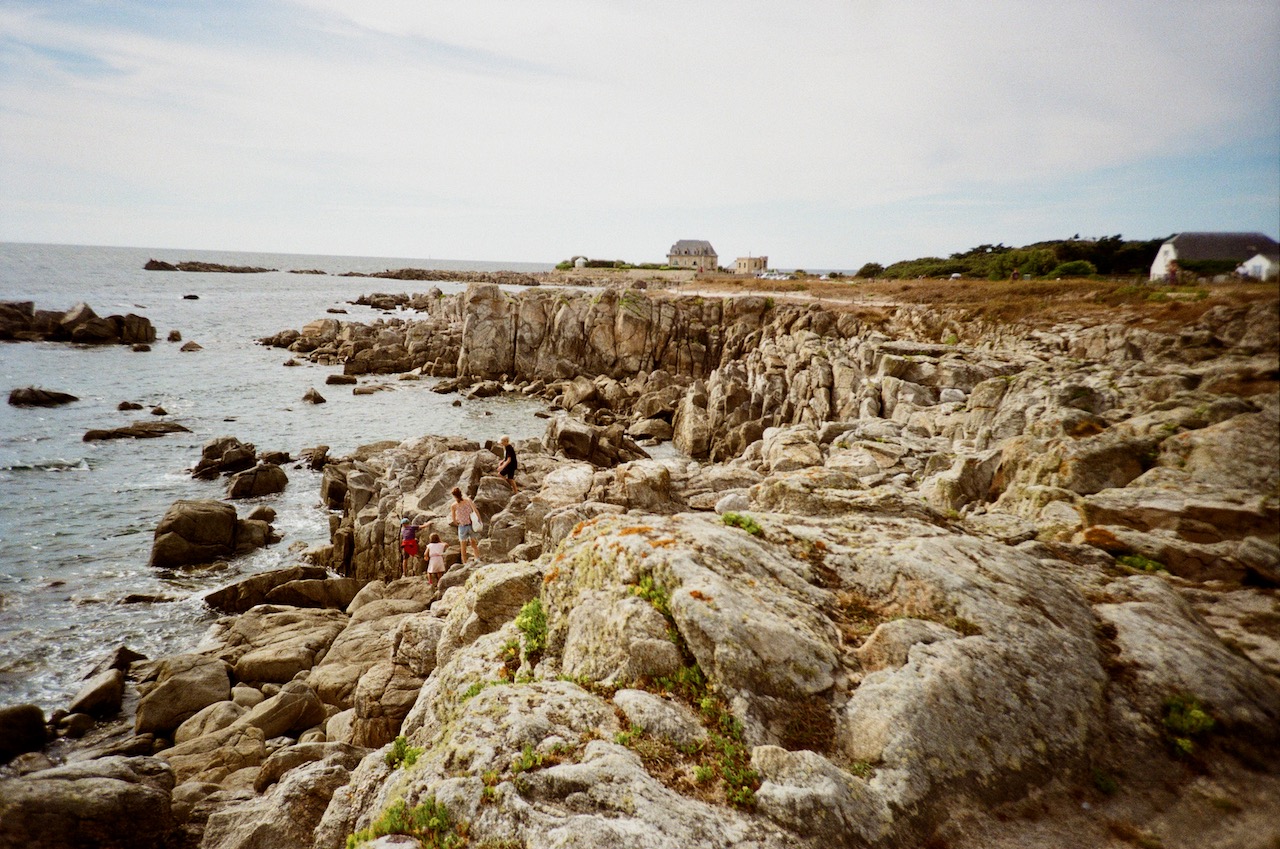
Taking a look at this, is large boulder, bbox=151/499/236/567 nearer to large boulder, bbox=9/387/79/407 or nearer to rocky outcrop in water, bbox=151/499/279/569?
rocky outcrop in water, bbox=151/499/279/569

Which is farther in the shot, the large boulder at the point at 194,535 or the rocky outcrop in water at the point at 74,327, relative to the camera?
the rocky outcrop in water at the point at 74,327

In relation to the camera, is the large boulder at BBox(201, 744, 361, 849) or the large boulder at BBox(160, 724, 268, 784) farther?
the large boulder at BBox(160, 724, 268, 784)

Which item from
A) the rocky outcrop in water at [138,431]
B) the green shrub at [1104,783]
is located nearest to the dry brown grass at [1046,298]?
the green shrub at [1104,783]

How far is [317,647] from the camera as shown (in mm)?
18094

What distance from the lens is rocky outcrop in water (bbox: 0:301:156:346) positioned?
7531 cm

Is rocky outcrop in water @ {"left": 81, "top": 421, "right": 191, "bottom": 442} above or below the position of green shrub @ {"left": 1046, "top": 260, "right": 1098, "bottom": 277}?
below

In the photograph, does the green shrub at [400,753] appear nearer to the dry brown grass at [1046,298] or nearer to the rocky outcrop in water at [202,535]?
the dry brown grass at [1046,298]

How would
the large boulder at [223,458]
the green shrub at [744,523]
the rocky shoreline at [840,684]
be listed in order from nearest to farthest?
the rocky shoreline at [840,684], the green shrub at [744,523], the large boulder at [223,458]

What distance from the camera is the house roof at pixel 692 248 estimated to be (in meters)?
150

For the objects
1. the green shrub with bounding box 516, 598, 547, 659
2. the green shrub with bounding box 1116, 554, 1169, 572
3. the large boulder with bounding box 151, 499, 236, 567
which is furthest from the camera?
the large boulder with bounding box 151, 499, 236, 567

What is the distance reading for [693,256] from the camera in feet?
489

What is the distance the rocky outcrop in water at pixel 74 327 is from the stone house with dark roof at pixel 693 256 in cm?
10607

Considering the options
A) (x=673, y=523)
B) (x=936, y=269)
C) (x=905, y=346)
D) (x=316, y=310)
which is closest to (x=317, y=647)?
(x=673, y=523)

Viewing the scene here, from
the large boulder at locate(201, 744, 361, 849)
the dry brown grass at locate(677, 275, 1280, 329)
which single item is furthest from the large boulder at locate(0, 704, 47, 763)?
Result: the dry brown grass at locate(677, 275, 1280, 329)
